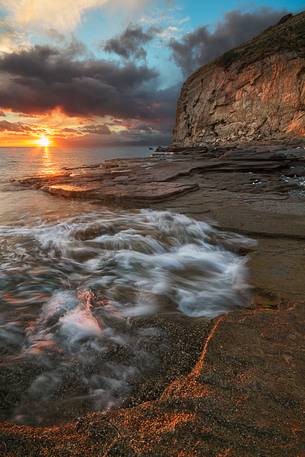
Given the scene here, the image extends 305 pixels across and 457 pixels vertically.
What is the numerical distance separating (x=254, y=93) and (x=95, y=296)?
48733mm

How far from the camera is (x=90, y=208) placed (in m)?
7.02

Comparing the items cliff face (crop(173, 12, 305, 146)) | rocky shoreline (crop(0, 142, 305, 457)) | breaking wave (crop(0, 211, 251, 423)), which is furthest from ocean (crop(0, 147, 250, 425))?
cliff face (crop(173, 12, 305, 146))

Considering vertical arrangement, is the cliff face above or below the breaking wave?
above

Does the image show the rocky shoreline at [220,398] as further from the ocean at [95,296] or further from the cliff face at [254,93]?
the cliff face at [254,93]

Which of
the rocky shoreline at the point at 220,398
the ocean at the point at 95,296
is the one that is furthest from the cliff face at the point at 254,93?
the rocky shoreline at the point at 220,398

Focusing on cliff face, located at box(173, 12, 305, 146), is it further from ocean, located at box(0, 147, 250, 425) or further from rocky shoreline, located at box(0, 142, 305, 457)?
rocky shoreline, located at box(0, 142, 305, 457)

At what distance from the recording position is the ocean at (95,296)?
1798mm

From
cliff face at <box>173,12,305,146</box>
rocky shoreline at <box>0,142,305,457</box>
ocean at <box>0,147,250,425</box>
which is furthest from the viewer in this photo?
cliff face at <box>173,12,305,146</box>

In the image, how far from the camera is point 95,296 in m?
2.99

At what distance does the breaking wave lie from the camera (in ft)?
6.01

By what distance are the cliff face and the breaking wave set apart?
129 feet

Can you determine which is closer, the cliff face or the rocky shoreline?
the rocky shoreline

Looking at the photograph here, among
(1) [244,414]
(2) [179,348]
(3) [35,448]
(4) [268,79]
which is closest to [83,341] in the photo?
(2) [179,348]

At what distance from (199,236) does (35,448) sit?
399cm
